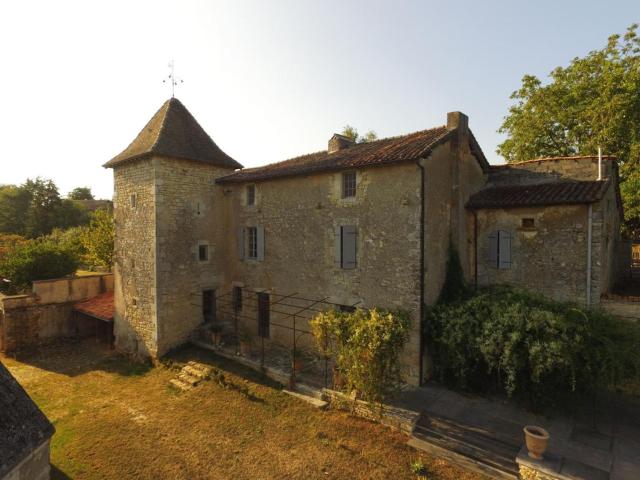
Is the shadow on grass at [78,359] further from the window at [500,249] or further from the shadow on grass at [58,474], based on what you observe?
the window at [500,249]

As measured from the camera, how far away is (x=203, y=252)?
666 inches

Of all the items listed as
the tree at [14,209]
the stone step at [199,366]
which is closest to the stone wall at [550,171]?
the stone step at [199,366]

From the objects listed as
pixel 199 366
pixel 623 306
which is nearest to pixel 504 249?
pixel 623 306

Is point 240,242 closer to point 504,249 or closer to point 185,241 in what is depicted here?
point 185,241

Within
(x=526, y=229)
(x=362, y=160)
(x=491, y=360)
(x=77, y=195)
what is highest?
(x=77, y=195)

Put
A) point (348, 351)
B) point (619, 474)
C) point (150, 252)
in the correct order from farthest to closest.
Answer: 1. point (150, 252)
2. point (348, 351)
3. point (619, 474)

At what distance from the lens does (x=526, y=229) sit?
43.4ft

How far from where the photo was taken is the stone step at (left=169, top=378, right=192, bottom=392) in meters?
13.1

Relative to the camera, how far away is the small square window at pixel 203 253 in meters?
16.8

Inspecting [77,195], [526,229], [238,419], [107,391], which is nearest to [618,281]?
[526,229]

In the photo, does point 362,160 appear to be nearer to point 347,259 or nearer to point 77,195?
point 347,259

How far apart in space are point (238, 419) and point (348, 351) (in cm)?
408

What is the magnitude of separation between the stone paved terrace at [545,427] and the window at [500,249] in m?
5.22

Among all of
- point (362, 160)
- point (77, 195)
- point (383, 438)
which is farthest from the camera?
point (77, 195)
